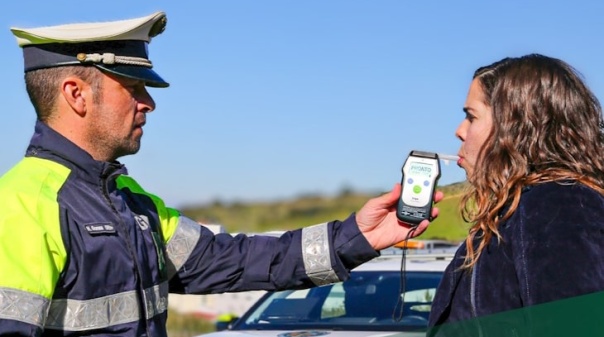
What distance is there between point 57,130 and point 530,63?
4.64ft

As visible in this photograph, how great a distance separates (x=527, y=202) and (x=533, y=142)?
0.18 metres

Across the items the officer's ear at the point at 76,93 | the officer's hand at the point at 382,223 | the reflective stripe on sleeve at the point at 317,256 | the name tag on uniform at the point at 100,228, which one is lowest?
the reflective stripe on sleeve at the point at 317,256

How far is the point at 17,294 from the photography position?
2.88m

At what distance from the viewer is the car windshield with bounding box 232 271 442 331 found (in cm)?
674

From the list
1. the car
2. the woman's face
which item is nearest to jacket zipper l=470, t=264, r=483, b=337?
the woman's face

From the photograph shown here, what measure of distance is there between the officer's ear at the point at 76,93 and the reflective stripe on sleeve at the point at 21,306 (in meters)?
0.68

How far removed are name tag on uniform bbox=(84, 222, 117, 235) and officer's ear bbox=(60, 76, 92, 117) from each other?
1.19ft

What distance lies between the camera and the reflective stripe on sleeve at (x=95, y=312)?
3072mm

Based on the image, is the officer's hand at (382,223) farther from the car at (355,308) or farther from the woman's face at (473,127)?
the car at (355,308)

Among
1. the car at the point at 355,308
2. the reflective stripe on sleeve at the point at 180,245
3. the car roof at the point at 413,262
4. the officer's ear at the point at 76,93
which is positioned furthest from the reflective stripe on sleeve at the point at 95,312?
the car roof at the point at 413,262

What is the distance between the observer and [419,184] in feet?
11.6

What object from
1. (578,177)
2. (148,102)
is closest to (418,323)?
(148,102)

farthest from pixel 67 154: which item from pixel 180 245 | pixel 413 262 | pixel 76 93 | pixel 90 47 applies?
pixel 413 262

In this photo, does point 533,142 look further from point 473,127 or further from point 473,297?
point 473,297
